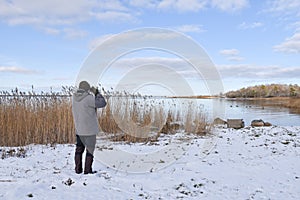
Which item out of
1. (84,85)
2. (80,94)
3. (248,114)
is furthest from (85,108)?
(248,114)

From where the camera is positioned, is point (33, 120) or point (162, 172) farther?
point (33, 120)

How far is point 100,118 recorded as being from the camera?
29.6ft

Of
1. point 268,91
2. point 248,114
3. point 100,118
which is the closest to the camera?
point 100,118

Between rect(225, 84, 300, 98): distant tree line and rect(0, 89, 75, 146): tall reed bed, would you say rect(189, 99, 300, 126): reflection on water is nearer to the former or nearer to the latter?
rect(0, 89, 75, 146): tall reed bed

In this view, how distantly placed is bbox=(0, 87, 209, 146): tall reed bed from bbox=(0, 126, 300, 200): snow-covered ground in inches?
28.6

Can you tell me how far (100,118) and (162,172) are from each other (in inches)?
175

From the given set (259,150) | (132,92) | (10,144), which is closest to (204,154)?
(259,150)

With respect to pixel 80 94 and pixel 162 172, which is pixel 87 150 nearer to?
pixel 80 94

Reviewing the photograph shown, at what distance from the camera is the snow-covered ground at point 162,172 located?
150 inches

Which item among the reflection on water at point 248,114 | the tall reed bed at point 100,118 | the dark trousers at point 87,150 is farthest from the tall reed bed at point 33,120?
the reflection on water at point 248,114

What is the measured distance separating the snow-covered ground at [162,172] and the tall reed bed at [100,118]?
0.73 meters

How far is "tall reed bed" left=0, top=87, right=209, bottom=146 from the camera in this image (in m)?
7.60

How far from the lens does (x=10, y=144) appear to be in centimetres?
738

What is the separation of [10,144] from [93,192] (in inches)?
181
